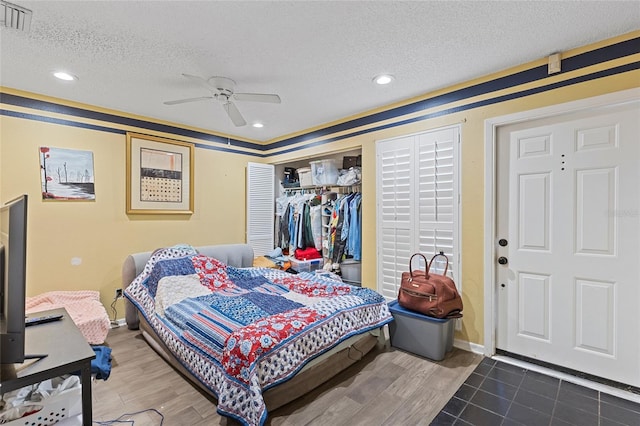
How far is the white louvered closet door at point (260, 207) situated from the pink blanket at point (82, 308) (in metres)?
2.14

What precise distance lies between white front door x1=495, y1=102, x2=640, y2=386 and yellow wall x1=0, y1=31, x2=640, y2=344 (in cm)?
19

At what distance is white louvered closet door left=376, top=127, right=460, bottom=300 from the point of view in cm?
293

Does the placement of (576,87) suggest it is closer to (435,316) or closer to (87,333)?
(435,316)

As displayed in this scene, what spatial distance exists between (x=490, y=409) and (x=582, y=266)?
132cm

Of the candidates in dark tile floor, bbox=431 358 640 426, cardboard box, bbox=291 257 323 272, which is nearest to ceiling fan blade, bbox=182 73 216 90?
cardboard box, bbox=291 257 323 272

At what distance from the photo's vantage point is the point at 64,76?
2637 millimetres

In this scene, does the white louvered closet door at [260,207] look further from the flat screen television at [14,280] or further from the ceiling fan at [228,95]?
the flat screen television at [14,280]

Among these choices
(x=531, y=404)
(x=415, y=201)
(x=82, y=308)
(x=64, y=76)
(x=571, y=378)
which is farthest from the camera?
(x=415, y=201)

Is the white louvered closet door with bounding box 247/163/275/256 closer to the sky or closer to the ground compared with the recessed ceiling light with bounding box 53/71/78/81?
closer to the ground

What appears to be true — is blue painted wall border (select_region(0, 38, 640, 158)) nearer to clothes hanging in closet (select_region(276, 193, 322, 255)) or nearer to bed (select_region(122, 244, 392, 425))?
clothes hanging in closet (select_region(276, 193, 322, 255))

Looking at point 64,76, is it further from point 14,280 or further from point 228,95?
point 14,280

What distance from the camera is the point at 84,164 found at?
3318 millimetres

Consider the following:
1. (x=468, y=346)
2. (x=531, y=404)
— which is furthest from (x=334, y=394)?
(x=468, y=346)

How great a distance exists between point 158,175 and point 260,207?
158cm
